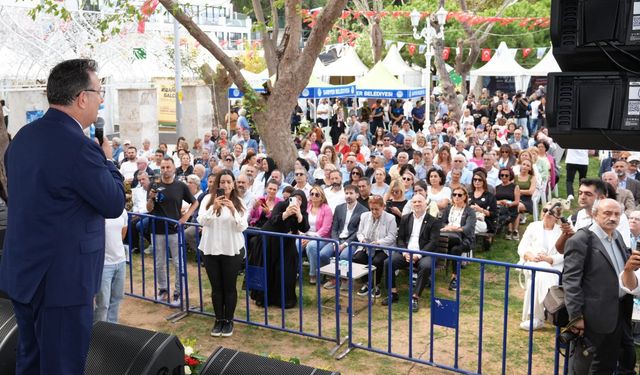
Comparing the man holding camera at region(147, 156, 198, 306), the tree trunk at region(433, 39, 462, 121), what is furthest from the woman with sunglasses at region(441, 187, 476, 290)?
the tree trunk at region(433, 39, 462, 121)

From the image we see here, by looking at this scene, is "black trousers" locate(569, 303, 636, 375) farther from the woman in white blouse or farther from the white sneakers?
the white sneakers

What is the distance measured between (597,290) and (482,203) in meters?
4.94

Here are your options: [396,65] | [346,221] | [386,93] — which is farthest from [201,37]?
[396,65]

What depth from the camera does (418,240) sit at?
820cm

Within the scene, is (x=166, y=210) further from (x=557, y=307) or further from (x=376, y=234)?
(x=557, y=307)

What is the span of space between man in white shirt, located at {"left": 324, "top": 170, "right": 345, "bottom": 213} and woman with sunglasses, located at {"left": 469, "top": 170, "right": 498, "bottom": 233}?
1.77 metres

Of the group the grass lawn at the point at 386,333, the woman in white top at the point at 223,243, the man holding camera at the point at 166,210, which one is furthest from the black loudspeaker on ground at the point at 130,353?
the man holding camera at the point at 166,210

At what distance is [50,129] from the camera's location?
300 cm

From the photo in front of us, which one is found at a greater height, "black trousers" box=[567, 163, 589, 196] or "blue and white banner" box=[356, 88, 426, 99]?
"blue and white banner" box=[356, 88, 426, 99]

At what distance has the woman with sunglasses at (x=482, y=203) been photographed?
9.62 m

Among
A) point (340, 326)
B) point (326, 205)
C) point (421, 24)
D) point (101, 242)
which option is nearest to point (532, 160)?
point (326, 205)

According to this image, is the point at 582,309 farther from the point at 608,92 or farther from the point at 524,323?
the point at 524,323

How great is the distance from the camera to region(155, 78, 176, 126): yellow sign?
98.7 ft

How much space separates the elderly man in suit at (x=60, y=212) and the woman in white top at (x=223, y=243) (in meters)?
3.64
